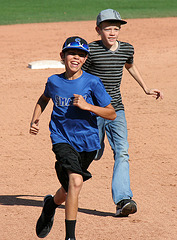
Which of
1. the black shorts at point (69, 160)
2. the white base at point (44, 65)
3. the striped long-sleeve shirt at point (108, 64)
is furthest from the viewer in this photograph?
the white base at point (44, 65)

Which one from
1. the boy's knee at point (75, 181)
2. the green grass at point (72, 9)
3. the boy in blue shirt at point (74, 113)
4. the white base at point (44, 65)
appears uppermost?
the green grass at point (72, 9)

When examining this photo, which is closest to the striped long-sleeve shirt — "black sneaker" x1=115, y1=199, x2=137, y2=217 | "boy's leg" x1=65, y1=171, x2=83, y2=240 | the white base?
"black sneaker" x1=115, y1=199, x2=137, y2=217

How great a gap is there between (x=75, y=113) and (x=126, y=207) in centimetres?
136

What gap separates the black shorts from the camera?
5.11 meters

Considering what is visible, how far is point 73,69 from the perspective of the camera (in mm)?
5207

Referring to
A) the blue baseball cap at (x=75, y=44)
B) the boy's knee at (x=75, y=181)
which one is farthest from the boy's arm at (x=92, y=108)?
the boy's knee at (x=75, y=181)

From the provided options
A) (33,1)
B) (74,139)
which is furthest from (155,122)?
(33,1)

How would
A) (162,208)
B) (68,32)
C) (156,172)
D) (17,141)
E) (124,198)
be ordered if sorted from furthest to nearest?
(68,32)
(17,141)
(156,172)
(162,208)
(124,198)

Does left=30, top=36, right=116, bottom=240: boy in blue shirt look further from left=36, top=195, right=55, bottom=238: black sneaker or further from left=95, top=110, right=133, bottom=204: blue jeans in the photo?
left=95, top=110, right=133, bottom=204: blue jeans

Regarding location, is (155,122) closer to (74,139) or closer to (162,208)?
(162,208)

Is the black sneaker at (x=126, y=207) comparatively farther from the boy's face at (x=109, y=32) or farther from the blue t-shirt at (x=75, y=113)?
the boy's face at (x=109, y=32)

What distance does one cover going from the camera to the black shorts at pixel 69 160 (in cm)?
511

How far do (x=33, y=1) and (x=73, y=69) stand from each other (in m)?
27.4

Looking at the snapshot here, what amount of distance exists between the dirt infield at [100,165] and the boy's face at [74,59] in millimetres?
1729
